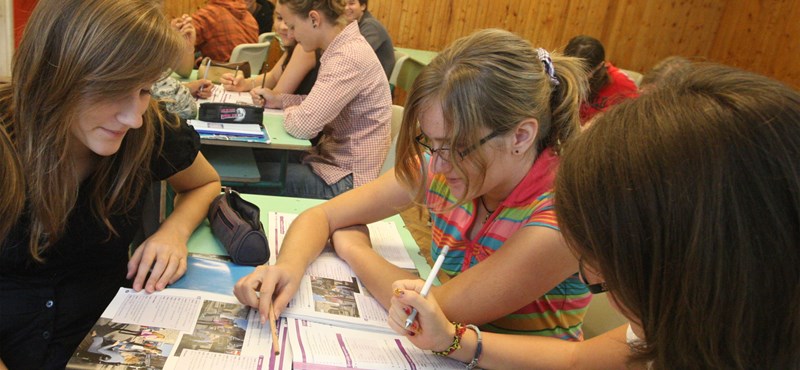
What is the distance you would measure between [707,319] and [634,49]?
694 centimetres

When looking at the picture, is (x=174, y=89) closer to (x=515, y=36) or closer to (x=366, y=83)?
(x=366, y=83)

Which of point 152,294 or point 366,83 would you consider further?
point 366,83

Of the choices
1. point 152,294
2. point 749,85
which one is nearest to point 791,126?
point 749,85

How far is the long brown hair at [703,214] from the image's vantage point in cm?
60

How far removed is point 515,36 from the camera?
1.32 metres

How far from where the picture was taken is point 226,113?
8.50ft

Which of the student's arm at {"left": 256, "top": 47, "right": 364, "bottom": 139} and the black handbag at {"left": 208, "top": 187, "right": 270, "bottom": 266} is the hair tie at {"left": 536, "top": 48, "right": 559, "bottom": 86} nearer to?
the black handbag at {"left": 208, "top": 187, "right": 270, "bottom": 266}

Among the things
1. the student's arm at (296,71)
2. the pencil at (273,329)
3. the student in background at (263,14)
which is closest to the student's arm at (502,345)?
the pencil at (273,329)

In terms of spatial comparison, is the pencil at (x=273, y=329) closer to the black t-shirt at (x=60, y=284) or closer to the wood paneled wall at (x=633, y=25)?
the black t-shirt at (x=60, y=284)

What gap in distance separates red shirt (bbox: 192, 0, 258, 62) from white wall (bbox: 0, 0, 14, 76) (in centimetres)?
226

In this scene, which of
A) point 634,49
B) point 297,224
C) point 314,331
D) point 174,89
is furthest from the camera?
point 634,49

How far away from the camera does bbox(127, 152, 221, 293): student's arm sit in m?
1.26

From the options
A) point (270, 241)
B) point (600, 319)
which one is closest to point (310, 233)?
point (270, 241)

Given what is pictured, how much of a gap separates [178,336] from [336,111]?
1.71 metres
